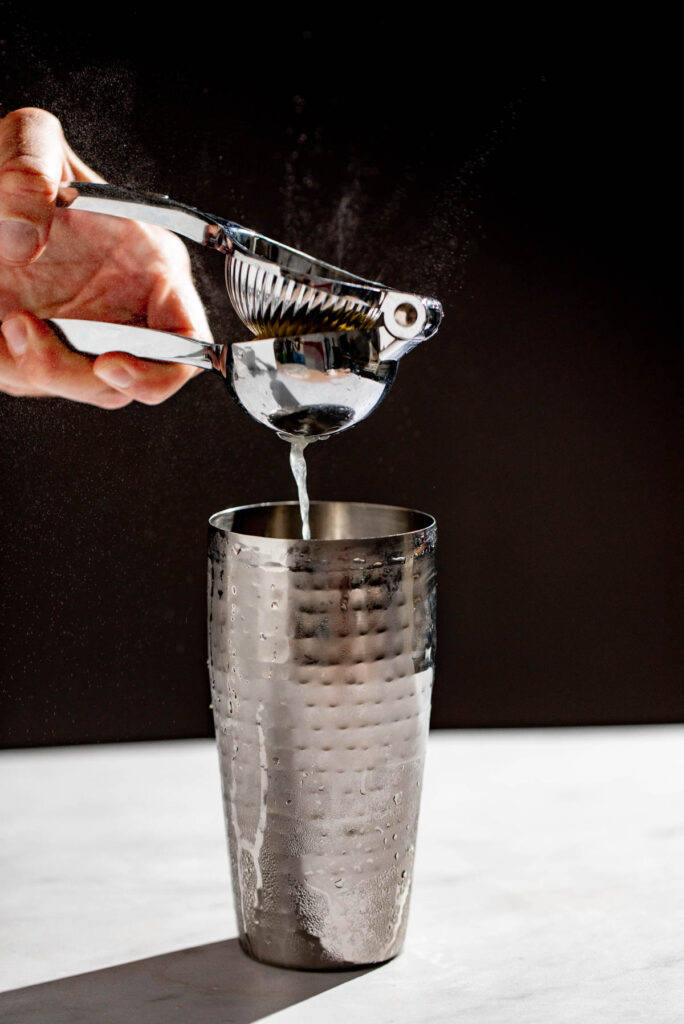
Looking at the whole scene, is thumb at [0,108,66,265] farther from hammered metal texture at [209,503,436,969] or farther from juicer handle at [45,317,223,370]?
hammered metal texture at [209,503,436,969]

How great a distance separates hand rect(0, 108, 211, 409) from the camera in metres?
0.89

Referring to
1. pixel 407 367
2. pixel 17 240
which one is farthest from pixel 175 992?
pixel 407 367

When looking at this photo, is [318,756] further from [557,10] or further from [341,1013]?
[557,10]

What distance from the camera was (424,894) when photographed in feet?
2.68

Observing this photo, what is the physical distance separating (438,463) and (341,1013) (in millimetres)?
580

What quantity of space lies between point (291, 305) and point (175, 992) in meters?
0.38

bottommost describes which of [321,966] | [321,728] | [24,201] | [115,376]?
[321,966]

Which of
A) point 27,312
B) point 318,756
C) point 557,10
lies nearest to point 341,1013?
point 318,756

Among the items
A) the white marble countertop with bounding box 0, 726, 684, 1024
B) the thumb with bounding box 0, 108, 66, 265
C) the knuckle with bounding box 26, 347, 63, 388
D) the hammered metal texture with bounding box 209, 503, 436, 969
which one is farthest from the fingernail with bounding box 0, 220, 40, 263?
the white marble countertop with bounding box 0, 726, 684, 1024

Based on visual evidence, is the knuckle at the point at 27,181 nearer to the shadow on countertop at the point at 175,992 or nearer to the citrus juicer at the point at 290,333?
the citrus juicer at the point at 290,333

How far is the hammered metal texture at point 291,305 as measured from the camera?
0.71m

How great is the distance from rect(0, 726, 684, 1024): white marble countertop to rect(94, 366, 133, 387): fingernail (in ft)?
1.06

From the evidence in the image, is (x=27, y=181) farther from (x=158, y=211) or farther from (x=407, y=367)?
(x=407, y=367)

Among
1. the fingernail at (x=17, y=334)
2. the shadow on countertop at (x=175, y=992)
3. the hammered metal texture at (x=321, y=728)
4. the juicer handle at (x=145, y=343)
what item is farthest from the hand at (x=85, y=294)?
the shadow on countertop at (x=175, y=992)
